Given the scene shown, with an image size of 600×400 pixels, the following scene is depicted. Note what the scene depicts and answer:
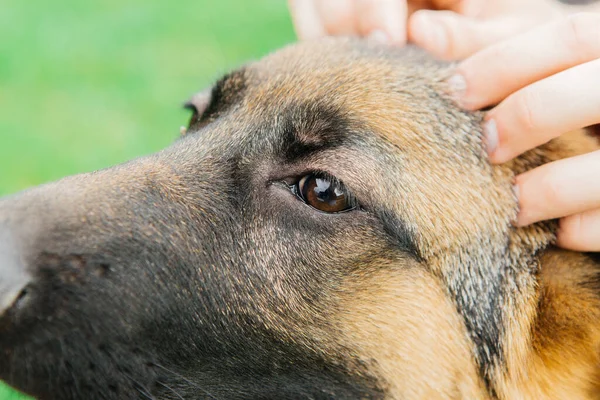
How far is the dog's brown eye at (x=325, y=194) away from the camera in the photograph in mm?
3371

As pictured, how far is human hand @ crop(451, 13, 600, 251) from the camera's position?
325cm

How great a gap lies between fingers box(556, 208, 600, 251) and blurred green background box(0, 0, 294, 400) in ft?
15.5

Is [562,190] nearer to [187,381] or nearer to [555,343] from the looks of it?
[555,343]

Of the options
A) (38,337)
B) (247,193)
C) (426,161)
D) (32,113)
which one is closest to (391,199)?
(426,161)

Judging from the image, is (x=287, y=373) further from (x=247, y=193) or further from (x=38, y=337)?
(x=38, y=337)

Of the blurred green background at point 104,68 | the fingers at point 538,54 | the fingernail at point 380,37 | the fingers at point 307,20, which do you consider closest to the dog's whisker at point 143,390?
the fingers at point 538,54

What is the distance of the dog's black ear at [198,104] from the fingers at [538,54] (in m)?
1.82

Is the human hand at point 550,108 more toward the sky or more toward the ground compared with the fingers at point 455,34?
more toward the ground

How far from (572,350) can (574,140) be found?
117 centimetres

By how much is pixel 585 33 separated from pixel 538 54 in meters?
0.23

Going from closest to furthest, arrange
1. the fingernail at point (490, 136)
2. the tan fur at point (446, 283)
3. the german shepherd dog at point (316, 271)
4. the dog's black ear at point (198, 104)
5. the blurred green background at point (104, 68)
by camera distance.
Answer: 1. the german shepherd dog at point (316, 271)
2. the tan fur at point (446, 283)
3. the fingernail at point (490, 136)
4. the dog's black ear at point (198, 104)
5. the blurred green background at point (104, 68)

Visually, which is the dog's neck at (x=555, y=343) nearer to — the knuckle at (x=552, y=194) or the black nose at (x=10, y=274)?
the knuckle at (x=552, y=194)

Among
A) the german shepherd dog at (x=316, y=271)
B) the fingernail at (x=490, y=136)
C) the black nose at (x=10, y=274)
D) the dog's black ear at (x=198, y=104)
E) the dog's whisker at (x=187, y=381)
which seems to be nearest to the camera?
the black nose at (x=10, y=274)

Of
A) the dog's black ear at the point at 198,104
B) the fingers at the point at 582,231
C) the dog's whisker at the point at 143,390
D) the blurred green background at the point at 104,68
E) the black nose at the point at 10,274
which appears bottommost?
the dog's whisker at the point at 143,390
